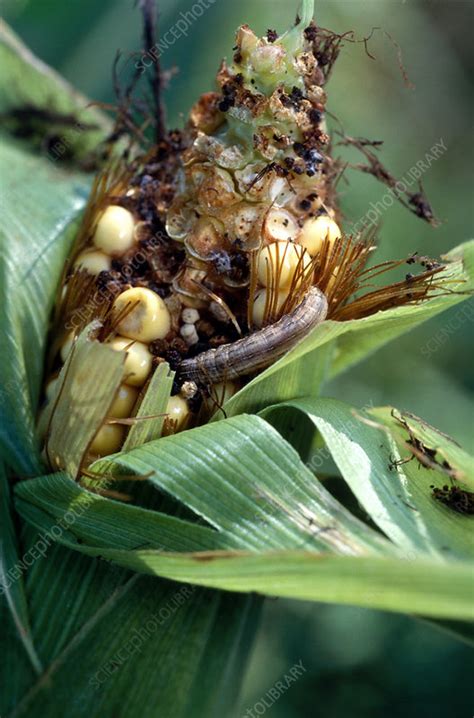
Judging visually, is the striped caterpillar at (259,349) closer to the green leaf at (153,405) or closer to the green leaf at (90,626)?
the green leaf at (153,405)

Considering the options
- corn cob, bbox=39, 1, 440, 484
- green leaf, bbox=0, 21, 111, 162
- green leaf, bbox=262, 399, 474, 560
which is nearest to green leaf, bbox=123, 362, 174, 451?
corn cob, bbox=39, 1, 440, 484

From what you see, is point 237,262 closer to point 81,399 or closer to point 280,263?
point 280,263

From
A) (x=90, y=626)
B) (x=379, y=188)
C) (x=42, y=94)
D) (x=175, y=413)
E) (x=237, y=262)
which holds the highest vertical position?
(x=379, y=188)

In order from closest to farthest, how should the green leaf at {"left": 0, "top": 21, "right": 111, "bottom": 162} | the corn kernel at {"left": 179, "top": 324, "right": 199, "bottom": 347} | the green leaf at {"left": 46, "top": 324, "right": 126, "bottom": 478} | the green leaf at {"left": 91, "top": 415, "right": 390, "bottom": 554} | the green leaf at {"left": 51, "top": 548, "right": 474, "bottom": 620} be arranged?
the green leaf at {"left": 51, "top": 548, "right": 474, "bottom": 620}, the green leaf at {"left": 91, "top": 415, "right": 390, "bottom": 554}, the green leaf at {"left": 46, "top": 324, "right": 126, "bottom": 478}, the corn kernel at {"left": 179, "top": 324, "right": 199, "bottom": 347}, the green leaf at {"left": 0, "top": 21, "right": 111, "bottom": 162}

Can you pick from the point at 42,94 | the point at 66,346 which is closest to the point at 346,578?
the point at 66,346

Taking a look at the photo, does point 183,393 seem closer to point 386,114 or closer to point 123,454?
point 123,454

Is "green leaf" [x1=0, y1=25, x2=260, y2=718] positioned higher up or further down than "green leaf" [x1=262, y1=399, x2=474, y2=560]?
further down

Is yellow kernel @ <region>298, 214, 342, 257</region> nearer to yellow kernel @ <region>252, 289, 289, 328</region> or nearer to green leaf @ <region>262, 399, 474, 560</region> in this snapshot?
yellow kernel @ <region>252, 289, 289, 328</region>

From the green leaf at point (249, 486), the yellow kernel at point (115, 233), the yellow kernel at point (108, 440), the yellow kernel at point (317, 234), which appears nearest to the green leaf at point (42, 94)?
the yellow kernel at point (115, 233)
